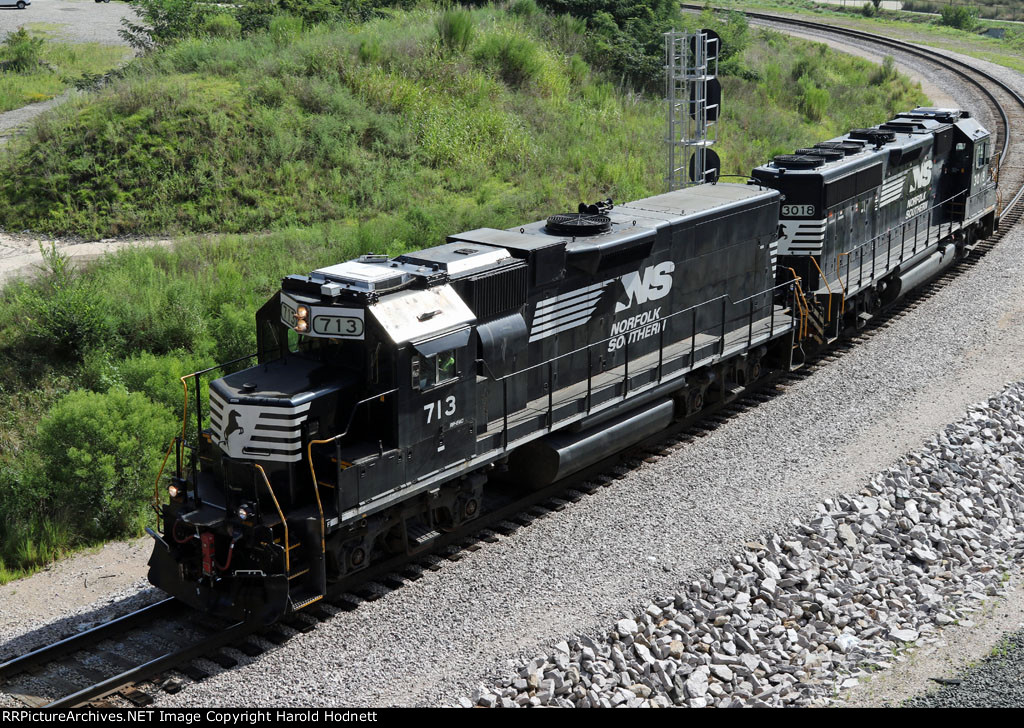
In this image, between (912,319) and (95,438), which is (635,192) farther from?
(95,438)

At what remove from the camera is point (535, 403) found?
453 inches

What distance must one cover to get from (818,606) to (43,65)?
88.0 ft

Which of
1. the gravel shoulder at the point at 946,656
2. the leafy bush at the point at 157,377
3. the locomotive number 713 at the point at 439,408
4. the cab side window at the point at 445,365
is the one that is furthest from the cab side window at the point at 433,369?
the leafy bush at the point at 157,377

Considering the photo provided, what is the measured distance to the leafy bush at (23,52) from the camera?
27750 mm

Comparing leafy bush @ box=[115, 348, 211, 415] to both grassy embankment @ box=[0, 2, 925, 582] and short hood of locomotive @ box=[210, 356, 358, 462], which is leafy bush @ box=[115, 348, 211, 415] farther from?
short hood of locomotive @ box=[210, 356, 358, 462]

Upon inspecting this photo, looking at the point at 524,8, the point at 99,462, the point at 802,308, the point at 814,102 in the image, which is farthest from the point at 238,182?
the point at 814,102

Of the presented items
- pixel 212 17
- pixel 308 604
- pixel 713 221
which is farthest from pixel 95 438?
pixel 212 17

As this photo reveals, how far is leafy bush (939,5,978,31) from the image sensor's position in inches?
2141

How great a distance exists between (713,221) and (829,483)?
3978mm

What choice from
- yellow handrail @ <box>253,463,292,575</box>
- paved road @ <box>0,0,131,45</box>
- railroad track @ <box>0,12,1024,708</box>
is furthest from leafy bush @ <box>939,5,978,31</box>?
yellow handrail @ <box>253,463,292,575</box>

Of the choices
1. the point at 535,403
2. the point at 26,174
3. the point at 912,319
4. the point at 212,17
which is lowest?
the point at 912,319

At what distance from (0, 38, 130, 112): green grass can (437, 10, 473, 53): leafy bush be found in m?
8.98

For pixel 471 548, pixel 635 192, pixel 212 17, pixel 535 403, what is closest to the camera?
pixel 471 548

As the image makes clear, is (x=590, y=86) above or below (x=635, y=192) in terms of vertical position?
above
